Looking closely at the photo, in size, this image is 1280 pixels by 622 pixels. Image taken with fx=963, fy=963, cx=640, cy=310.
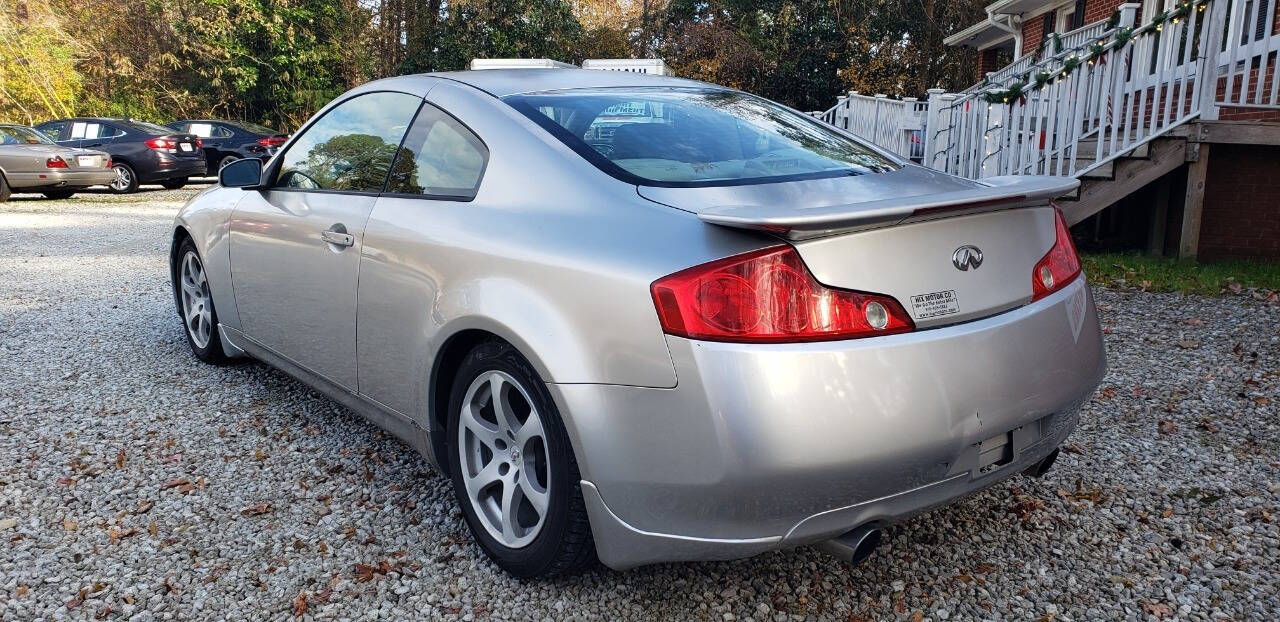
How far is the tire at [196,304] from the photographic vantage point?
4891 mm

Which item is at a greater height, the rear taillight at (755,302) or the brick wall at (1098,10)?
the brick wall at (1098,10)

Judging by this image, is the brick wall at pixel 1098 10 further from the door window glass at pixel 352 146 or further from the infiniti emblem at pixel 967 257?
the infiniti emblem at pixel 967 257

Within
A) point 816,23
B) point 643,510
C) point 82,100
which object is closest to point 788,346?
point 643,510

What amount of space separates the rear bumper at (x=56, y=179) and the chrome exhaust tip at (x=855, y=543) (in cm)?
1738

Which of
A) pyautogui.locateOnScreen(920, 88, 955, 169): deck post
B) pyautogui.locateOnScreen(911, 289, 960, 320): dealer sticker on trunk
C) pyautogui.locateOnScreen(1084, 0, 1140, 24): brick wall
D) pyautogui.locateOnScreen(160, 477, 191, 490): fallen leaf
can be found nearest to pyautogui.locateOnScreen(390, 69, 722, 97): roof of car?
pyautogui.locateOnScreen(911, 289, 960, 320): dealer sticker on trunk

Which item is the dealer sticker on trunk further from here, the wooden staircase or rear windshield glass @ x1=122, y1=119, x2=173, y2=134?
rear windshield glass @ x1=122, y1=119, x2=173, y2=134

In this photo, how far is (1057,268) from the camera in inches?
107

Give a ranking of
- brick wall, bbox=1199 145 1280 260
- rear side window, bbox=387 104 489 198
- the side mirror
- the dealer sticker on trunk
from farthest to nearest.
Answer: brick wall, bbox=1199 145 1280 260 < the side mirror < rear side window, bbox=387 104 489 198 < the dealer sticker on trunk

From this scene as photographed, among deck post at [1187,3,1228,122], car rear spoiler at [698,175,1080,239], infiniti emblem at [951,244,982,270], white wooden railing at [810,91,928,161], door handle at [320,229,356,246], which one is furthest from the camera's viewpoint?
white wooden railing at [810,91,928,161]

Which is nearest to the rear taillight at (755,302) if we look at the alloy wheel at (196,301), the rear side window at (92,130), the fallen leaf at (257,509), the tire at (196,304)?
the fallen leaf at (257,509)

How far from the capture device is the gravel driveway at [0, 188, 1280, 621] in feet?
8.93

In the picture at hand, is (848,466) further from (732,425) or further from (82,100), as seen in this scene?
(82,100)

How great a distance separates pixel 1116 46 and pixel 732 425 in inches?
298

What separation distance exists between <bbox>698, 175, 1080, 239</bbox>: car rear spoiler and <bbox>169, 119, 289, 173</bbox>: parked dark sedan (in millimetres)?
20389
